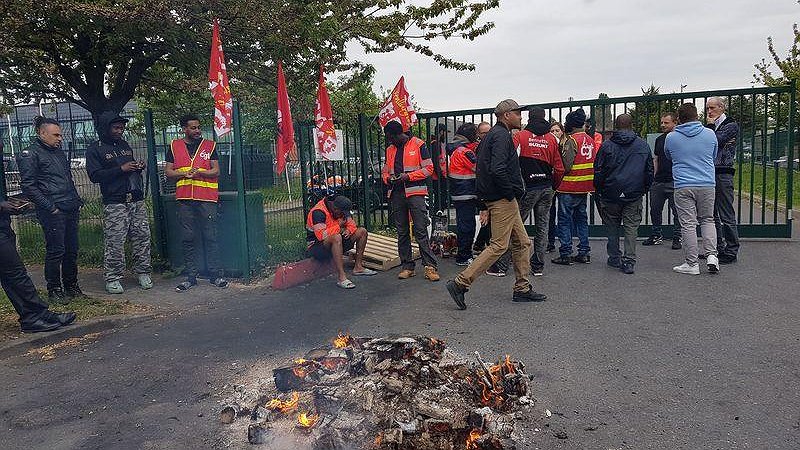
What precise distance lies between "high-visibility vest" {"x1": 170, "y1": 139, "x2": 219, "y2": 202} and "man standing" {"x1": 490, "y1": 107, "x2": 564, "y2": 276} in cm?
405

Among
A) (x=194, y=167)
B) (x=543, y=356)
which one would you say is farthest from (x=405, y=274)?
(x=543, y=356)

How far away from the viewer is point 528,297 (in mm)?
6379

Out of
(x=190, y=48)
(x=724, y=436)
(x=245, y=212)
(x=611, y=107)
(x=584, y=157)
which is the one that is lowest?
(x=724, y=436)

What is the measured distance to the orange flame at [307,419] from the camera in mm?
3430

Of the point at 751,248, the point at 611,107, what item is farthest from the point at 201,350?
the point at 751,248

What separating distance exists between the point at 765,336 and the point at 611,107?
5218 mm

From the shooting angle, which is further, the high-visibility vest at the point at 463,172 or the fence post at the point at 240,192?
the high-visibility vest at the point at 463,172

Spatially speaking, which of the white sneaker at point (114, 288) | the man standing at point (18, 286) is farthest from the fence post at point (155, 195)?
the man standing at point (18, 286)

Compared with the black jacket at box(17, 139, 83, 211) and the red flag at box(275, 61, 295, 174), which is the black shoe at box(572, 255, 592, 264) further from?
the black jacket at box(17, 139, 83, 211)

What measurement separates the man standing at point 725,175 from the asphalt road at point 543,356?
332 millimetres

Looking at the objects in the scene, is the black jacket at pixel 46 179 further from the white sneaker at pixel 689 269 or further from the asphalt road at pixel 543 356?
the white sneaker at pixel 689 269

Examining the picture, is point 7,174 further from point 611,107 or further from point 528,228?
point 611,107

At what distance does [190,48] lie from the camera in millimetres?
8328

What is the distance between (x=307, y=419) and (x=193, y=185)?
4.80 metres
